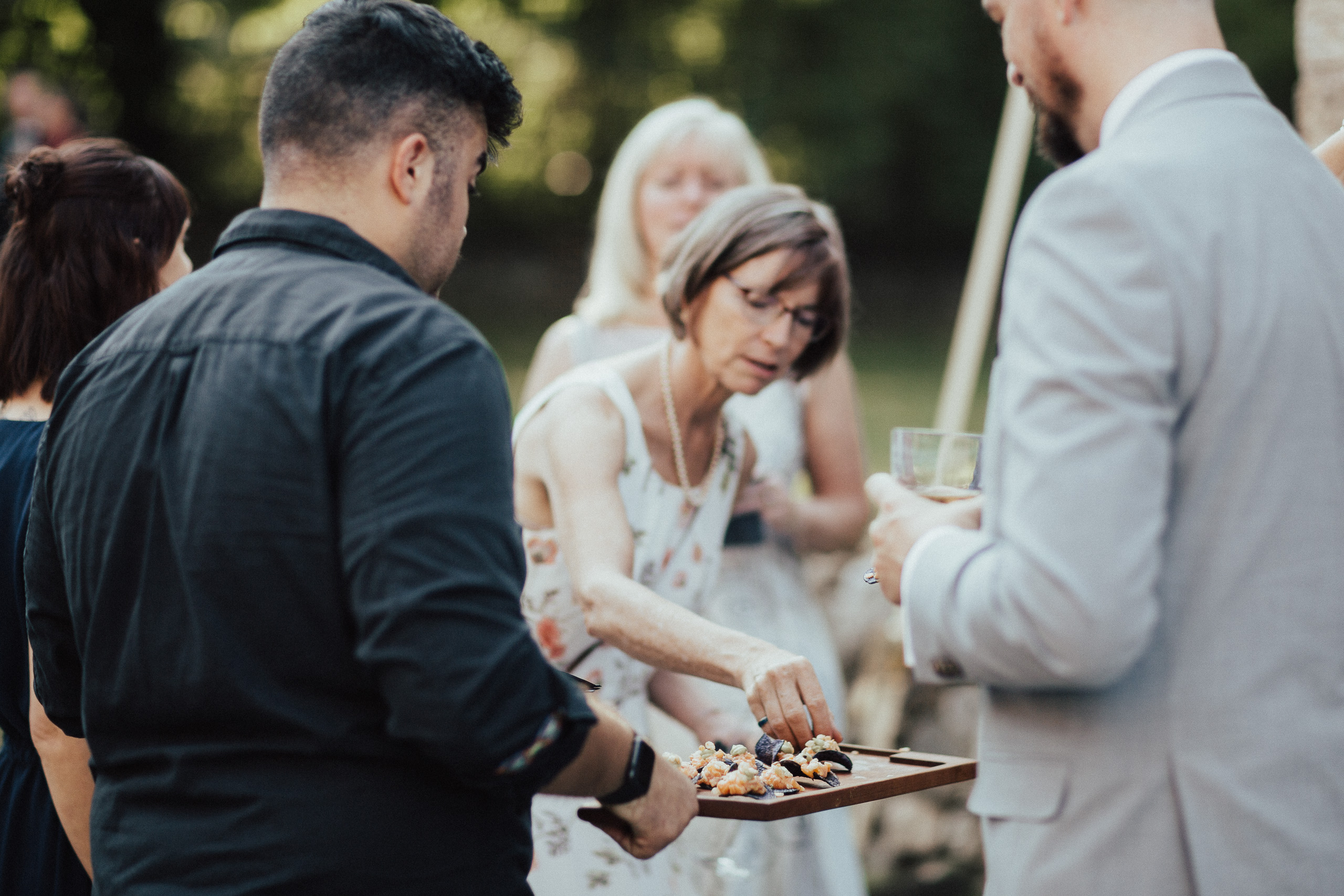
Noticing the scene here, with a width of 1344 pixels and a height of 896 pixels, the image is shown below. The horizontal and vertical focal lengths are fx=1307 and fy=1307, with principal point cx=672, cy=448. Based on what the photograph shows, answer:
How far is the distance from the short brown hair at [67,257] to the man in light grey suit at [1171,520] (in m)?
1.58

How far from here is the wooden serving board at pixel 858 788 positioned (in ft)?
6.10

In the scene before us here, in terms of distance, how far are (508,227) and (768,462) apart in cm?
1748

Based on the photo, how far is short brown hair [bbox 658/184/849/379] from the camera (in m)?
2.82

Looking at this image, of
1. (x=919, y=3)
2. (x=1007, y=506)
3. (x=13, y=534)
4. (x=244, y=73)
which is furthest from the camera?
(x=919, y=3)

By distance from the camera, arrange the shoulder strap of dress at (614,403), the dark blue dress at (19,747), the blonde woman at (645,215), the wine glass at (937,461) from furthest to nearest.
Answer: the blonde woman at (645,215) < the shoulder strap of dress at (614,403) < the dark blue dress at (19,747) < the wine glass at (937,461)

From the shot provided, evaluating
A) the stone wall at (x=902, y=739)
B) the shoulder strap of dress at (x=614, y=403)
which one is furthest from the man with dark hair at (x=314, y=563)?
the stone wall at (x=902, y=739)

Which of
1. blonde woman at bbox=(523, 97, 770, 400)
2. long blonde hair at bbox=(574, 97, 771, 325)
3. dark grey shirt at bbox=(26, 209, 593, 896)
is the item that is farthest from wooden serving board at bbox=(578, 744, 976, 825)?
long blonde hair at bbox=(574, 97, 771, 325)

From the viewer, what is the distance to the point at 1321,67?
12.1ft

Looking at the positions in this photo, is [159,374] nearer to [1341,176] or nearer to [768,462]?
[1341,176]

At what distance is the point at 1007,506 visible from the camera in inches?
55.7

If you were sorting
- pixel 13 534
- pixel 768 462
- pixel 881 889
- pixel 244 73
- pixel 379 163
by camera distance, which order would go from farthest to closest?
pixel 244 73 < pixel 881 889 < pixel 768 462 < pixel 13 534 < pixel 379 163

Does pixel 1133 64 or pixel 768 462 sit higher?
pixel 1133 64

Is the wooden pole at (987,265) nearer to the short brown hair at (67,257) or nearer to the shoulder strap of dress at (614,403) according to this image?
the shoulder strap of dress at (614,403)

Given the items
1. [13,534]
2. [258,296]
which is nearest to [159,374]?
[258,296]
